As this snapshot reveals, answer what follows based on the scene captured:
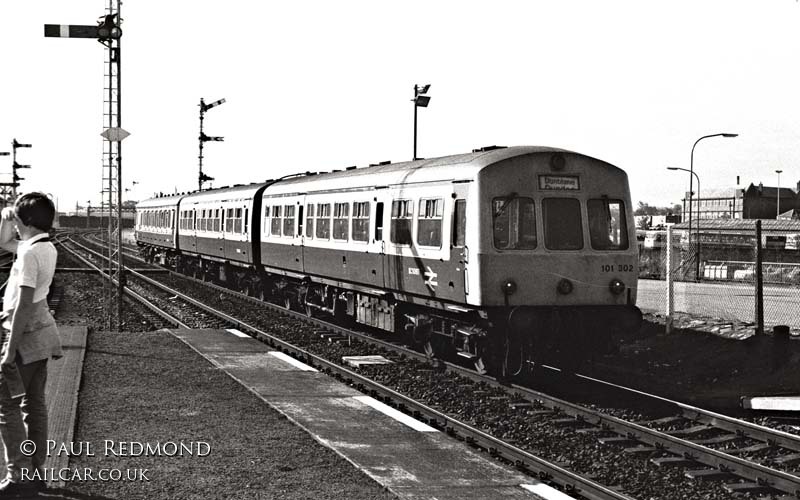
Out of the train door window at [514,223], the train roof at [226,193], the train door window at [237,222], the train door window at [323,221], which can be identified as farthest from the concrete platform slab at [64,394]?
the train door window at [237,222]

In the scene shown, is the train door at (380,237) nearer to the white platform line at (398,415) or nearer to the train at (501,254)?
the train at (501,254)

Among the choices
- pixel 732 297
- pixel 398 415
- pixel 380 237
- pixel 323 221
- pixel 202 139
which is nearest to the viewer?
pixel 398 415

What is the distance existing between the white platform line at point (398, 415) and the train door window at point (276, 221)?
12818 mm

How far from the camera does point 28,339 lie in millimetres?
5625

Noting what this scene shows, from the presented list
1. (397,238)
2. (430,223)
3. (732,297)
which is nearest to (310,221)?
(397,238)

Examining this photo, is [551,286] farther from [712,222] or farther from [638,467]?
[712,222]

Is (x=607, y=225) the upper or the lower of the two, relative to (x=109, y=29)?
lower

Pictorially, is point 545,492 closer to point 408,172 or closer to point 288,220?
point 408,172

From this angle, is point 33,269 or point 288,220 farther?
point 288,220

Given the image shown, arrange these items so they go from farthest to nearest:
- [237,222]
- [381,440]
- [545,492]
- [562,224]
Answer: [237,222], [562,224], [381,440], [545,492]

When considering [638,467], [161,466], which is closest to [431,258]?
[638,467]

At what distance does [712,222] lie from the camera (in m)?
82.8

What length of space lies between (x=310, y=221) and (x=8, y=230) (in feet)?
46.5


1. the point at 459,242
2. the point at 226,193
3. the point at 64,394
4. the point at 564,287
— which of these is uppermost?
the point at 226,193
